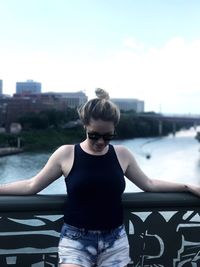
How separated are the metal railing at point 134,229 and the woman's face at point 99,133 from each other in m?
0.18

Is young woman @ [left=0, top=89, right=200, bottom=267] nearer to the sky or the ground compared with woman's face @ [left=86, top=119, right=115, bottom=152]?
nearer to the ground

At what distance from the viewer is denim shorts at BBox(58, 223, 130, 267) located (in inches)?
38.1

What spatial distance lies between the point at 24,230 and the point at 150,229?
1.04 ft

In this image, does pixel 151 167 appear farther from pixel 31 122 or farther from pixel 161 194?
pixel 161 194

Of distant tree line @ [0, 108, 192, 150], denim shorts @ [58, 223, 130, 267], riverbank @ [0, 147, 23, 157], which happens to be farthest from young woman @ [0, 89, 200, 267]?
riverbank @ [0, 147, 23, 157]

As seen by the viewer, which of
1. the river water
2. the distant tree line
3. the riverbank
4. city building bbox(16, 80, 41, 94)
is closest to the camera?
the river water

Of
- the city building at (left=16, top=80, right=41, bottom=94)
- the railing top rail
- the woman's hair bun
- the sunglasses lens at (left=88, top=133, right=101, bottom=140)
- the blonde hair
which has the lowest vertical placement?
the city building at (left=16, top=80, right=41, bottom=94)

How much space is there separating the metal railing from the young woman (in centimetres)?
10

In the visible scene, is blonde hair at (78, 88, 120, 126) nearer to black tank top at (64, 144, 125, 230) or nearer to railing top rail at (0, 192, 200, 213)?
black tank top at (64, 144, 125, 230)

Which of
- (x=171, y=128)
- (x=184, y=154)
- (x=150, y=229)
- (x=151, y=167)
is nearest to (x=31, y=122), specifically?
(x=151, y=167)

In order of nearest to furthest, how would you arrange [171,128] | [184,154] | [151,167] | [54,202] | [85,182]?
1. [85,182]
2. [54,202]
3. [151,167]
4. [184,154]
5. [171,128]

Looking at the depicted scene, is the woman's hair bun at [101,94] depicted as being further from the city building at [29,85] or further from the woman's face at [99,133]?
the city building at [29,85]

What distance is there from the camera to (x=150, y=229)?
3.85ft

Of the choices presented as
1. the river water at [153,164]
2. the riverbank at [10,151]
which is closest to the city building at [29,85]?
the river water at [153,164]
